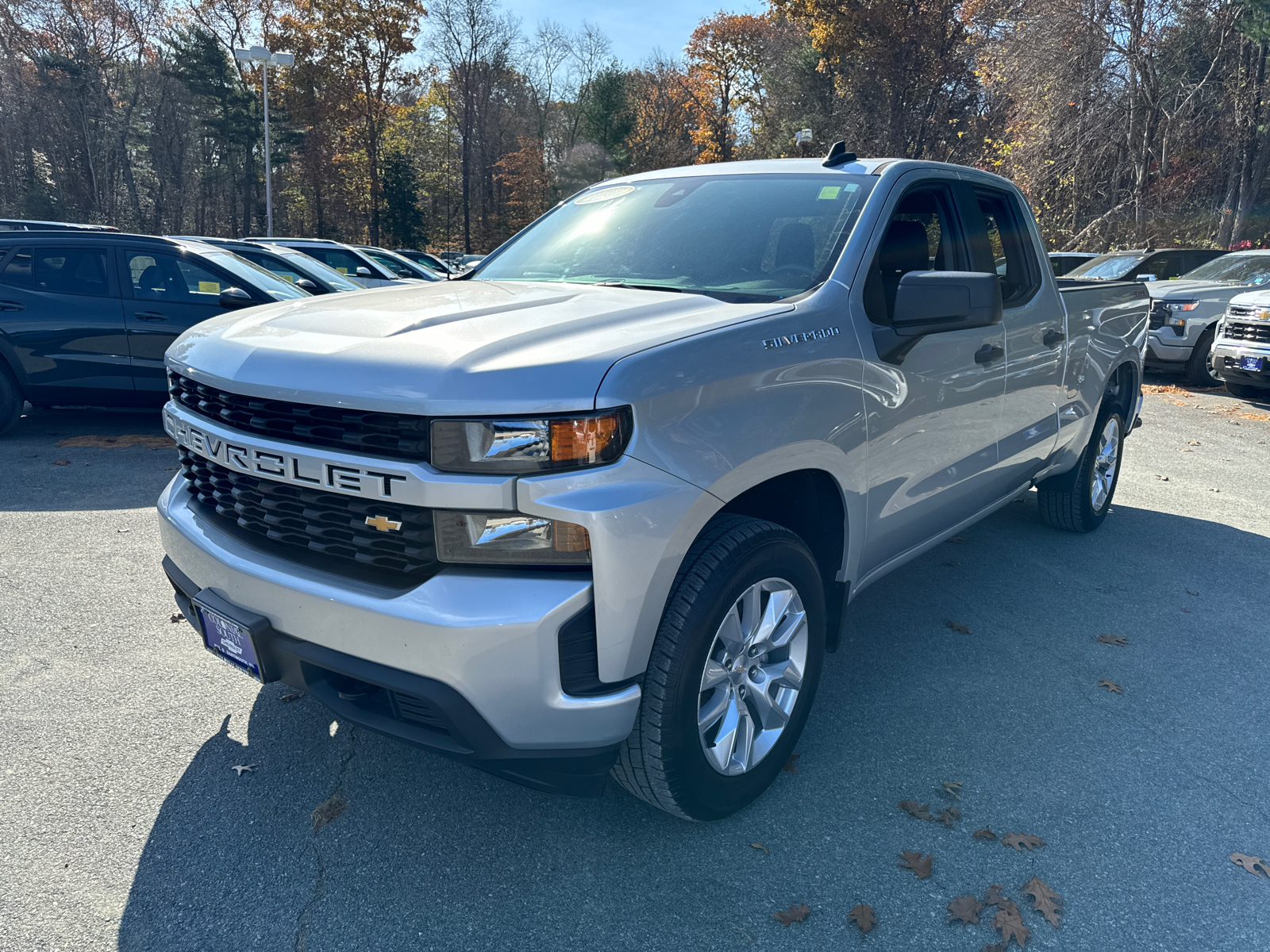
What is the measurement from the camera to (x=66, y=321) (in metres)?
7.30

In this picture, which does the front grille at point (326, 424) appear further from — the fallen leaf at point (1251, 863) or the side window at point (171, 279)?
the side window at point (171, 279)

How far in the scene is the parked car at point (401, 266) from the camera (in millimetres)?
15727

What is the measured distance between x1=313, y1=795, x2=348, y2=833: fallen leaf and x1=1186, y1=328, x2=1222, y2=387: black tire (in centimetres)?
1294

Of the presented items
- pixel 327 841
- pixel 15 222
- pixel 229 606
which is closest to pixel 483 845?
pixel 327 841

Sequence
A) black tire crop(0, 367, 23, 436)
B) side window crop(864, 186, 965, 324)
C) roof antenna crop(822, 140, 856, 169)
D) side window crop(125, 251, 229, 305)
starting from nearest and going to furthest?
side window crop(864, 186, 965, 324)
roof antenna crop(822, 140, 856, 169)
black tire crop(0, 367, 23, 436)
side window crop(125, 251, 229, 305)

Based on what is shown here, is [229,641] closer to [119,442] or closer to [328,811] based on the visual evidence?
[328,811]

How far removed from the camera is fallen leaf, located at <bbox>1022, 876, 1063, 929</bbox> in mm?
2314

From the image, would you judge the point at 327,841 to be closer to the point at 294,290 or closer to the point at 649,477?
the point at 649,477

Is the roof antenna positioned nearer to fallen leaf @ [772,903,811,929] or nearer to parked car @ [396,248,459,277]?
fallen leaf @ [772,903,811,929]

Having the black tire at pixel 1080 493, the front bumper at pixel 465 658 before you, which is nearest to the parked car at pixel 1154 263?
the black tire at pixel 1080 493

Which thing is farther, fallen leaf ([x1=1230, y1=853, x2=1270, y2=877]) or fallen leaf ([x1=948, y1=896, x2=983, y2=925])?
fallen leaf ([x1=1230, y1=853, x2=1270, y2=877])

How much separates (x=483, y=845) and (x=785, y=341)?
5.61 feet

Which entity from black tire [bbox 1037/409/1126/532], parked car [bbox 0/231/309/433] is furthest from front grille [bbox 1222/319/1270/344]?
parked car [bbox 0/231/309/433]

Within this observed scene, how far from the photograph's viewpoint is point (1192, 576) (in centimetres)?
493
